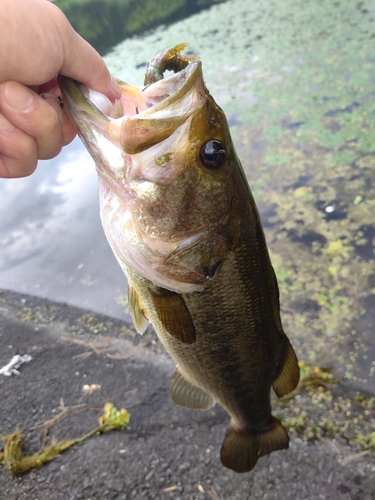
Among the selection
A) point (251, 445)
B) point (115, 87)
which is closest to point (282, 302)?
point (251, 445)

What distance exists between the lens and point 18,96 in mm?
1161

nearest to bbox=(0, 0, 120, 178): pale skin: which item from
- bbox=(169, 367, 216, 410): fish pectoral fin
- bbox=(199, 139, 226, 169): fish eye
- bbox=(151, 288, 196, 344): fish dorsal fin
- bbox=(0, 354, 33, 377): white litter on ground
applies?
bbox=(199, 139, 226, 169): fish eye

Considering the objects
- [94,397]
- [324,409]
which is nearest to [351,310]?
[324,409]

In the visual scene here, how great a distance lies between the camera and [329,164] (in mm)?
5242

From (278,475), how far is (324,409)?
1.88 ft

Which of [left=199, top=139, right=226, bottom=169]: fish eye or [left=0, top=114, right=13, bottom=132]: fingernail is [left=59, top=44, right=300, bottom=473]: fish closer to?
[left=199, top=139, right=226, bottom=169]: fish eye

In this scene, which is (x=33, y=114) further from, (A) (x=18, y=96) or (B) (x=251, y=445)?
(B) (x=251, y=445)

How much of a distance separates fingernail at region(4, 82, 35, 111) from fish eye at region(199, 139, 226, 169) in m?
0.53

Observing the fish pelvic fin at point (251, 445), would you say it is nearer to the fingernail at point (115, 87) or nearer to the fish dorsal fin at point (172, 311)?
the fish dorsal fin at point (172, 311)

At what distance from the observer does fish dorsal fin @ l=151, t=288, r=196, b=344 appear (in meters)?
1.55

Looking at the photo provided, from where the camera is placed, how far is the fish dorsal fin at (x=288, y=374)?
1996 millimetres

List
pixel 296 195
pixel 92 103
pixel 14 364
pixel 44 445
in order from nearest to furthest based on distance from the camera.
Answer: pixel 92 103
pixel 44 445
pixel 14 364
pixel 296 195

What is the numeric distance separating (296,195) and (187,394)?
134 inches

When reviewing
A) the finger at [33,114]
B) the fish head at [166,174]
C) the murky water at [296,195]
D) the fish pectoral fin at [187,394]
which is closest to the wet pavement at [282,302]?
the murky water at [296,195]
